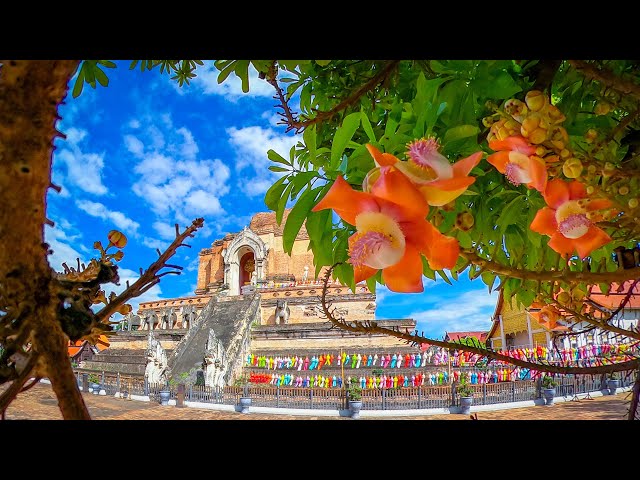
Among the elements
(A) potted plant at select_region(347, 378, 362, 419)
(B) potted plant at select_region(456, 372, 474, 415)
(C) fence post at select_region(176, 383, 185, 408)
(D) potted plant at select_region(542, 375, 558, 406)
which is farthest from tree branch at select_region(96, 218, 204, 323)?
(C) fence post at select_region(176, 383, 185, 408)

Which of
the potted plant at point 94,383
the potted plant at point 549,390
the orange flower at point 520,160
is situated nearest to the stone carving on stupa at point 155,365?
the potted plant at point 94,383

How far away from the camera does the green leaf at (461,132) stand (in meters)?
0.61

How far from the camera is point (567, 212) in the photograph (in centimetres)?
59

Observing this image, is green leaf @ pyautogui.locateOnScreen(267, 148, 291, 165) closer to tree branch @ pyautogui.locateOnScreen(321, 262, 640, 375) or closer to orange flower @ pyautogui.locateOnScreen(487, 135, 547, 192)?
tree branch @ pyautogui.locateOnScreen(321, 262, 640, 375)

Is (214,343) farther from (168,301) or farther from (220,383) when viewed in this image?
(168,301)

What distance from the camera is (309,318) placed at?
1527cm

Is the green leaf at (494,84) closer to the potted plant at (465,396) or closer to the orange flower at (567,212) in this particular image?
the orange flower at (567,212)

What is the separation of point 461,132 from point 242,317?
14512mm

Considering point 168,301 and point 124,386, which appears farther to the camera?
point 168,301

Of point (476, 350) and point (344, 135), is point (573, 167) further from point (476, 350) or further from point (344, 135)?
point (476, 350)

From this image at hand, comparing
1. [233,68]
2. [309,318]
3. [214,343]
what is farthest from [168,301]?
[233,68]

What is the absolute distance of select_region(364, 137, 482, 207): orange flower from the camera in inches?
15.8

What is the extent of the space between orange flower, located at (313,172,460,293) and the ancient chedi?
30.1 feet
